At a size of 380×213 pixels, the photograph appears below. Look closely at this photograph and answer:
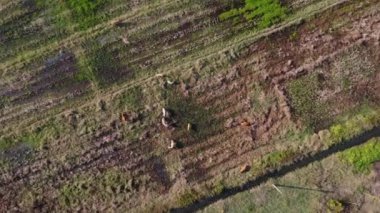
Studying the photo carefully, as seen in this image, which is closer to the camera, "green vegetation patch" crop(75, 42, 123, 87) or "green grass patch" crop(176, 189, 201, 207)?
"green grass patch" crop(176, 189, 201, 207)

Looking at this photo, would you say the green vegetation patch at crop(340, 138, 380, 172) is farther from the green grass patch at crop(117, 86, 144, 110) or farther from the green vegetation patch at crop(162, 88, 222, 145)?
the green grass patch at crop(117, 86, 144, 110)

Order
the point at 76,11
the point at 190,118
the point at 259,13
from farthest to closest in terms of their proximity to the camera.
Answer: the point at 259,13 → the point at 76,11 → the point at 190,118

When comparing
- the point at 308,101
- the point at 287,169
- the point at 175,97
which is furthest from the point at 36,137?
the point at 308,101

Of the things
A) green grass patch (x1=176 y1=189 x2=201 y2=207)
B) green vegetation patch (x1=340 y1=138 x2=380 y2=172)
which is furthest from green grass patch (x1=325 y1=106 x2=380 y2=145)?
green grass patch (x1=176 y1=189 x2=201 y2=207)

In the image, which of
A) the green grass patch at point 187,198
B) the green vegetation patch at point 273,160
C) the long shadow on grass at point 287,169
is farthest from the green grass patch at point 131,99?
the green vegetation patch at point 273,160

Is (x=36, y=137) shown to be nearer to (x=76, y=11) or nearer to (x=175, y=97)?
(x=76, y=11)

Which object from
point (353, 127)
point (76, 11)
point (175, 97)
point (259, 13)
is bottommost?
point (353, 127)

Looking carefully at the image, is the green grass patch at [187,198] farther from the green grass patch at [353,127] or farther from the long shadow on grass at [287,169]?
the green grass patch at [353,127]
